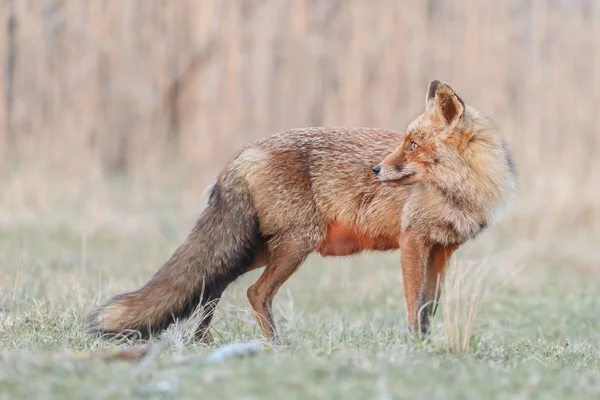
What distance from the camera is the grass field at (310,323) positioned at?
3832mm

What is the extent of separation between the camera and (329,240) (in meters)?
6.29

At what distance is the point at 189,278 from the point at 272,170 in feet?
2.95

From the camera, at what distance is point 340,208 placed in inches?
243

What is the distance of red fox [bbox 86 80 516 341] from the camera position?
585cm

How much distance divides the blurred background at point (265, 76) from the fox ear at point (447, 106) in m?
8.29

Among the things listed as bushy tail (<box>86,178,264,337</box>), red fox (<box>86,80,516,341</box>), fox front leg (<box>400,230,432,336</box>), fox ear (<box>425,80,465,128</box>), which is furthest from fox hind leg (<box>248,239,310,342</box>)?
fox ear (<box>425,80,465,128</box>)

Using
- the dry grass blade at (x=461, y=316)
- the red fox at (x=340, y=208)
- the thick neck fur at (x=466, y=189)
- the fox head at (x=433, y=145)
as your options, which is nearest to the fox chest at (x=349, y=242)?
the red fox at (x=340, y=208)

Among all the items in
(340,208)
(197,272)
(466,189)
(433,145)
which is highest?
→ (433,145)

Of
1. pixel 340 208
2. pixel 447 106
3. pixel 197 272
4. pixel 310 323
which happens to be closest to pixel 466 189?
pixel 447 106

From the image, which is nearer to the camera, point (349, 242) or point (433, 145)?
point (433, 145)

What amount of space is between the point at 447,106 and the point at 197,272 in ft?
6.31

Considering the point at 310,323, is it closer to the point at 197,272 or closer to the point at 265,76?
the point at 197,272

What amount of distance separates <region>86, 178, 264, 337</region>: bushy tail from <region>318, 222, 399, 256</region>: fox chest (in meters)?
0.47

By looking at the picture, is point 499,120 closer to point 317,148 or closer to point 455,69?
point 455,69
